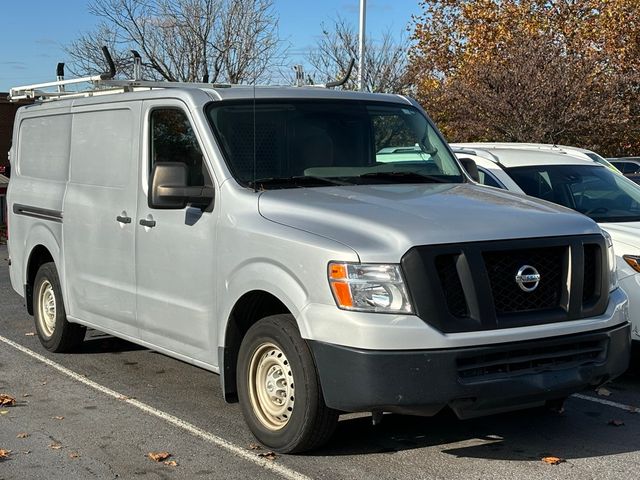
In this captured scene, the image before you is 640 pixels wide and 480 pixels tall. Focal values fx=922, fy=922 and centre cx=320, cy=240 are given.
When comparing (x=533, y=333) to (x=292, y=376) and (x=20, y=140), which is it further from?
(x=20, y=140)

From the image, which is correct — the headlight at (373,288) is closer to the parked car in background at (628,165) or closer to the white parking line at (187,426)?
the white parking line at (187,426)

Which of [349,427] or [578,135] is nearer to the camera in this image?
[349,427]

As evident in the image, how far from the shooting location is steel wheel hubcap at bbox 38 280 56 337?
319 inches

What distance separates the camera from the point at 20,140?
874 cm

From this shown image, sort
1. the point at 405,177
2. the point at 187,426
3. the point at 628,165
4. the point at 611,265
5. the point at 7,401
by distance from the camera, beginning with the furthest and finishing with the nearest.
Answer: the point at 628,165 → the point at 7,401 → the point at 405,177 → the point at 187,426 → the point at 611,265

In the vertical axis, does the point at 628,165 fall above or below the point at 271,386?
above

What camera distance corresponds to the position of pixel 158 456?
5.22m

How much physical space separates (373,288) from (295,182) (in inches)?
53.3

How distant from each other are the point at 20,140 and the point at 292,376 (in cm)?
491

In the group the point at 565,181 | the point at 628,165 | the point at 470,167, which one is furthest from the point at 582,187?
the point at 628,165

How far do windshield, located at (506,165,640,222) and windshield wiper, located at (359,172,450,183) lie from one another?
7.38ft

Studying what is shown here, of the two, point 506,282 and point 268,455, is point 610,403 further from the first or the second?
point 268,455

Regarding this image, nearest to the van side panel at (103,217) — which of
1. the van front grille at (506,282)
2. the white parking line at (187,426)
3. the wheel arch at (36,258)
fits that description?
the wheel arch at (36,258)

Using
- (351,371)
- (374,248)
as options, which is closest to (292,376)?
(351,371)
